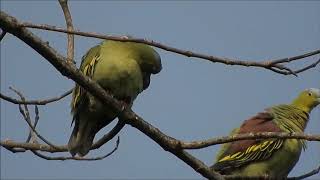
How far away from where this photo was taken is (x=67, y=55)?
162 inches

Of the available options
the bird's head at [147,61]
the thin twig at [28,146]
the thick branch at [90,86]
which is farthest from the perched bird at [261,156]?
the thick branch at [90,86]

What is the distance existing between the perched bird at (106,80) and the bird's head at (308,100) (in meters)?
2.41

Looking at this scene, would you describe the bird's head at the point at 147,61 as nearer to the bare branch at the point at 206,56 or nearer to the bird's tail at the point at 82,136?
the bird's tail at the point at 82,136

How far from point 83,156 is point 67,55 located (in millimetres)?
1364

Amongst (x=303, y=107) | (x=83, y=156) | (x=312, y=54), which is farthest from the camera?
(x=303, y=107)

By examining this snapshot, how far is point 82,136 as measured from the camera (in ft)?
17.6

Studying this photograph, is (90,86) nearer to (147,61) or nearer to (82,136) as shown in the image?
(82,136)

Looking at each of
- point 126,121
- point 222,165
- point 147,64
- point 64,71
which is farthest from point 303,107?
point 64,71

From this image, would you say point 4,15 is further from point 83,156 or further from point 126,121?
point 83,156

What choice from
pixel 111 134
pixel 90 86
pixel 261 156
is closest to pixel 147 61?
pixel 111 134

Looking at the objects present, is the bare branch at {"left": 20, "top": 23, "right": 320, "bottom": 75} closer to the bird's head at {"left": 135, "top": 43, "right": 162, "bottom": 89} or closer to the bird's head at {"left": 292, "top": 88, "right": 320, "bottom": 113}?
the bird's head at {"left": 135, "top": 43, "right": 162, "bottom": 89}

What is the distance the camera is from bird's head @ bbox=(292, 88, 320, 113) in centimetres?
728

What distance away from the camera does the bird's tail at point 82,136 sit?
203 inches

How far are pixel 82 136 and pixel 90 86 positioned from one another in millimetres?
1652
